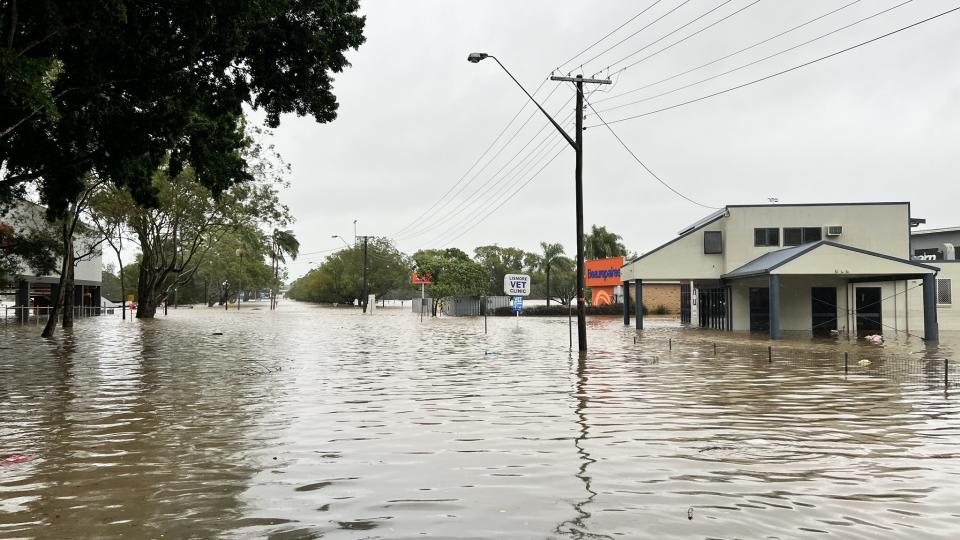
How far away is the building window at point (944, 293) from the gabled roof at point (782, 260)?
23.8 feet

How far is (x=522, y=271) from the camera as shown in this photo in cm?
12975

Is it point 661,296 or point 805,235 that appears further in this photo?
point 661,296

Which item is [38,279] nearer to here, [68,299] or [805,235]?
[68,299]

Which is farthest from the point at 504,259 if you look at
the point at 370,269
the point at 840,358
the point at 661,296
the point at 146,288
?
the point at 840,358

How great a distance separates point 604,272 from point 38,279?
157 feet

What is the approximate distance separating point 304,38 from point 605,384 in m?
12.5

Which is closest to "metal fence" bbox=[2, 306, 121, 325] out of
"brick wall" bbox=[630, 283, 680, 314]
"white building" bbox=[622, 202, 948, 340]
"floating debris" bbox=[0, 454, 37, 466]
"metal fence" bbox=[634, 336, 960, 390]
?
"metal fence" bbox=[634, 336, 960, 390]

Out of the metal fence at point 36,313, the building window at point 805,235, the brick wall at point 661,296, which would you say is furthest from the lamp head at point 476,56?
the brick wall at point 661,296

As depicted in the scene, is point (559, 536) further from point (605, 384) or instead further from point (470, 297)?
point (470, 297)

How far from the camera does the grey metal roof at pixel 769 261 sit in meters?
33.9

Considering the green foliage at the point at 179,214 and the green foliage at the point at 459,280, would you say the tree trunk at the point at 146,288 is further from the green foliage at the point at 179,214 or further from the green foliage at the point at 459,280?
the green foliage at the point at 459,280

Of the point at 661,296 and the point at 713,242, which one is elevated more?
the point at 713,242

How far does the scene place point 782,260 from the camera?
34.2 meters

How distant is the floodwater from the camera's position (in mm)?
5840
